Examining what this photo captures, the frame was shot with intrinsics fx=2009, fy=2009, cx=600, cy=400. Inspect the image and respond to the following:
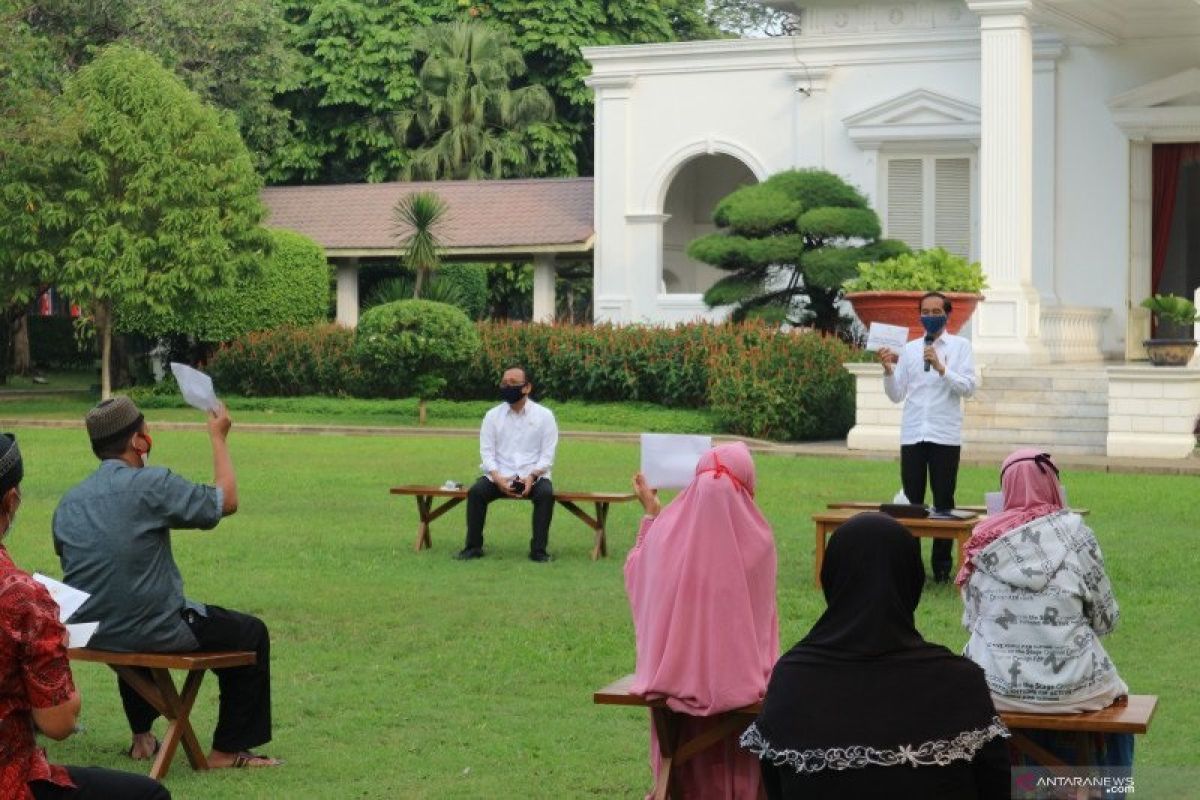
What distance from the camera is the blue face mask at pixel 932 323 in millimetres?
12602

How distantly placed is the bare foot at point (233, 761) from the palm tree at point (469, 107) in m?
37.6

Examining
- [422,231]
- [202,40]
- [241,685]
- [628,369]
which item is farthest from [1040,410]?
[202,40]

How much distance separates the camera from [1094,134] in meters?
28.8

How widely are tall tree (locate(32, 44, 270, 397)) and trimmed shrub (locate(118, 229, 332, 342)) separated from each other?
3.87 feet

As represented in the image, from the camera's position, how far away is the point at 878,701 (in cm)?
467

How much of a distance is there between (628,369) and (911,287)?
20.9 ft

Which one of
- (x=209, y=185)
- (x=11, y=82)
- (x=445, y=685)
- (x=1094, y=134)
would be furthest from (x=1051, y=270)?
(x=445, y=685)

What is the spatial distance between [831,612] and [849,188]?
81.2 feet

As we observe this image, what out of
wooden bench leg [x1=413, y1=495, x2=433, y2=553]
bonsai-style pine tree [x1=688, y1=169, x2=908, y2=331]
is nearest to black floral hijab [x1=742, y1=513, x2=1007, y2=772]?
wooden bench leg [x1=413, y1=495, x2=433, y2=553]

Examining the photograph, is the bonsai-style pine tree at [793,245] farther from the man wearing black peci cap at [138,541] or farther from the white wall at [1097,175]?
the man wearing black peci cap at [138,541]

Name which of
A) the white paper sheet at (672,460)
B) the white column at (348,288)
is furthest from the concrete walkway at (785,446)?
the white paper sheet at (672,460)

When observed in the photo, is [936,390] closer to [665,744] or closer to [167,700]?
[665,744]

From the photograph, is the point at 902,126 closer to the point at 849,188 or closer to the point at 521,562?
the point at 849,188

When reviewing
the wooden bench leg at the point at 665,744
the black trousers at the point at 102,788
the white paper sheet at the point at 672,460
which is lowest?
the wooden bench leg at the point at 665,744
